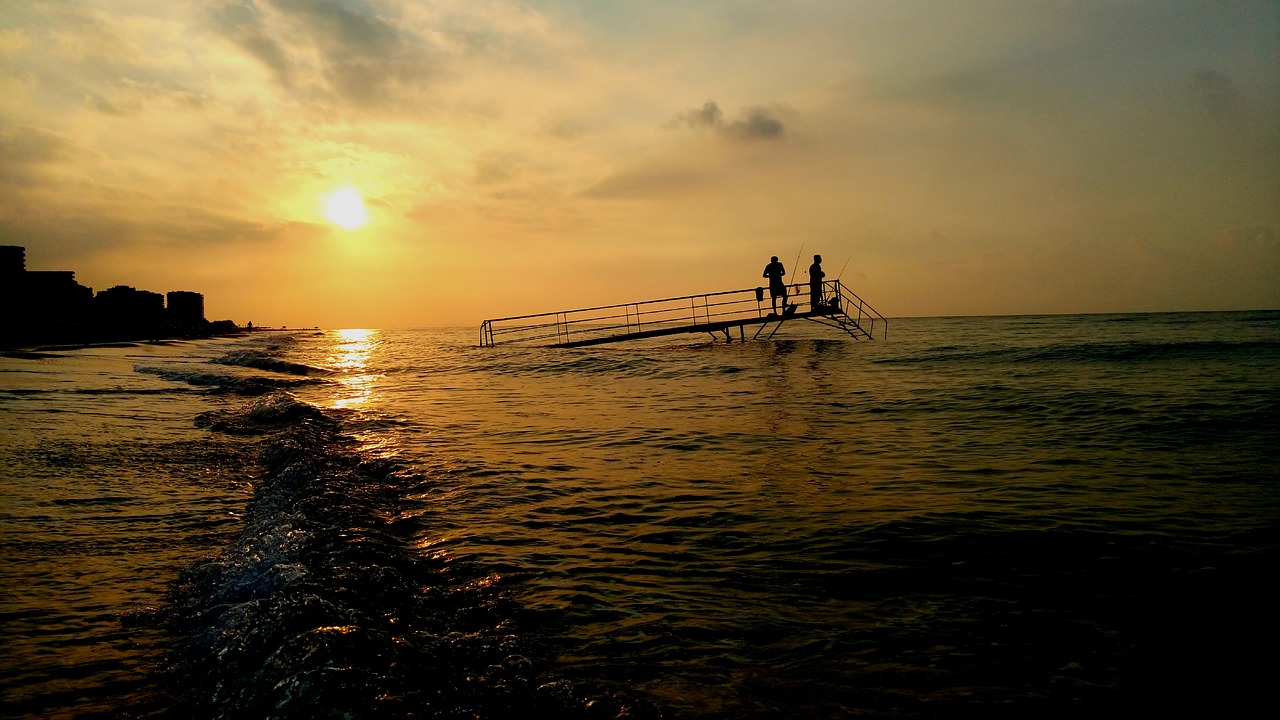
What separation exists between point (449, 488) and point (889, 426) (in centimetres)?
724

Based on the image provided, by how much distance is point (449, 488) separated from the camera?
23.8 ft

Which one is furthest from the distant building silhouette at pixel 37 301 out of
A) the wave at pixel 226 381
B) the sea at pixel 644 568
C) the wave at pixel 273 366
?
the sea at pixel 644 568

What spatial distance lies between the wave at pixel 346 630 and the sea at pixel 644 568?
19 mm

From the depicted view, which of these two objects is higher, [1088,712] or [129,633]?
[129,633]

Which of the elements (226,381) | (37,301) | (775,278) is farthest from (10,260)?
(775,278)

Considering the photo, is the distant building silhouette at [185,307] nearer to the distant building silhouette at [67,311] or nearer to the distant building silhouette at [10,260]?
the distant building silhouette at [67,311]

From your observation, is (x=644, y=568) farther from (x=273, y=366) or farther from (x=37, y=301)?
(x=37, y=301)

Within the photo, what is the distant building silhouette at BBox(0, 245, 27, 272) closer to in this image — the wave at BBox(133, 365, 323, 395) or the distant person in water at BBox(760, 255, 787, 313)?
the wave at BBox(133, 365, 323, 395)

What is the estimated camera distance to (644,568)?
483 cm

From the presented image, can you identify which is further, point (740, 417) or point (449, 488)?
point (740, 417)

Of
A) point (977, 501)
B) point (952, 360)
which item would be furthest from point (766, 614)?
point (952, 360)

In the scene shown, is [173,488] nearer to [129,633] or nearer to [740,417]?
[129,633]

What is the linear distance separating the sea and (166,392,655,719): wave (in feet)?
0.06

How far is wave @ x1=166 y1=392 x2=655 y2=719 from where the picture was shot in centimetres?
289
